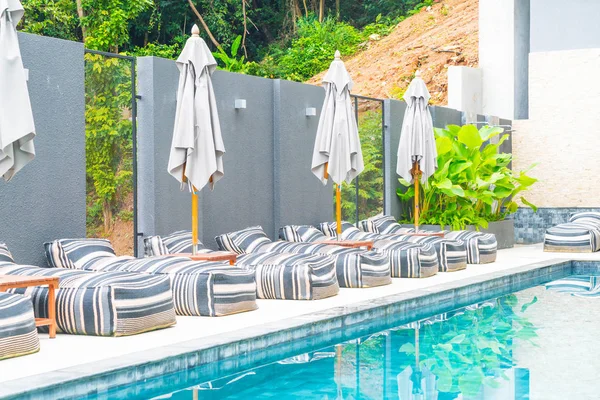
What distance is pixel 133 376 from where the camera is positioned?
450 cm

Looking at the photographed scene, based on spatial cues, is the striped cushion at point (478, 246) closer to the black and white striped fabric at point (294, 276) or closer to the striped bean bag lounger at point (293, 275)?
the striped bean bag lounger at point (293, 275)

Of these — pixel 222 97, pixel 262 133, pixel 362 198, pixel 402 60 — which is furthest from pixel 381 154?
pixel 402 60

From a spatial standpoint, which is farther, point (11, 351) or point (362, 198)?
point (362, 198)

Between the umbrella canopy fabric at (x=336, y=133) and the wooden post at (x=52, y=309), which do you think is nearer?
the wooden post at (x=52, y=309)

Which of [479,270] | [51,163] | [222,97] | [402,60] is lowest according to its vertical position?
[479,270]

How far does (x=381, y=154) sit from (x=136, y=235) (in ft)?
18.1

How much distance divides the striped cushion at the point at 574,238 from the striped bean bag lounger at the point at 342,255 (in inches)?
212

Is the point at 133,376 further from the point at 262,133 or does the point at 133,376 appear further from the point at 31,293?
the point at 262,133

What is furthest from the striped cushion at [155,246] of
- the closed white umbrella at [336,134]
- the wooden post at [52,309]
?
the wooden post at [52,309]

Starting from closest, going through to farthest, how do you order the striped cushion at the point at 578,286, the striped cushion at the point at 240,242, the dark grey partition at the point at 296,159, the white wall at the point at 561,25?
the striped cushion at the point at 240,242 < the striped cushion at the point at 578,286 < the dark grey partition at the point at 296,159 < the white wall at the point at 561,25

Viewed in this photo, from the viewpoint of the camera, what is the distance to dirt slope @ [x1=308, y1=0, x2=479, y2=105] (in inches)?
995

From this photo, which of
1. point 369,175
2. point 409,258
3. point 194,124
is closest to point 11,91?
point 194,124

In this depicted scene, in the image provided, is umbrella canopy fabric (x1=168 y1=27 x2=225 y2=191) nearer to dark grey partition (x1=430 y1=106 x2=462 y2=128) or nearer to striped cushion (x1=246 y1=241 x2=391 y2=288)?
striped cushion (x1=246 y1=241 x2=391 y2=288)

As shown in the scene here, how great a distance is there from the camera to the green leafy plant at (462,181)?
13039mm
